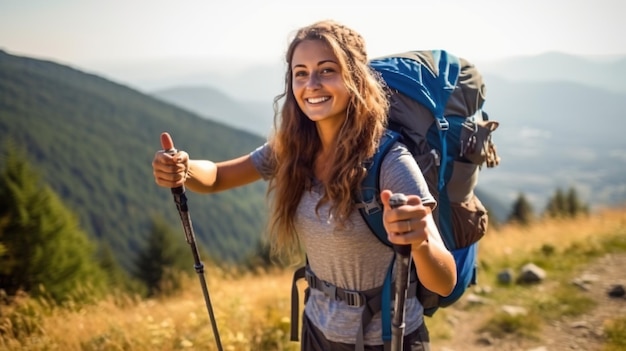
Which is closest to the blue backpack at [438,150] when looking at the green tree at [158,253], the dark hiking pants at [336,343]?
the dark hiking pants at [336,343]

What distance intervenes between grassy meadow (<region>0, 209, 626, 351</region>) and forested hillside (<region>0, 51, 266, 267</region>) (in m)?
89.8

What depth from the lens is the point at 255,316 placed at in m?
4.49

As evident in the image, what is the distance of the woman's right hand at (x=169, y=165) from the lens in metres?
2.24

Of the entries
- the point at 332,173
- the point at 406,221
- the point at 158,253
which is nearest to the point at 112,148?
the point at 158,253

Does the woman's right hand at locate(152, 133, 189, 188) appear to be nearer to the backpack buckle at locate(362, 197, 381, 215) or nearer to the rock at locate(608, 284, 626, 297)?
the backpack buckle at locate(362, 197, 381, 215)

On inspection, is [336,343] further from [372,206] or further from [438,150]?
[438,150]

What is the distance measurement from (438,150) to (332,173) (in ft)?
1.68

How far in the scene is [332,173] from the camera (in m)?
2.10

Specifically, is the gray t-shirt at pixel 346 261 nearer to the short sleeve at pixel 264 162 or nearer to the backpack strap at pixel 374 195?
the backpack strap at pixel 374 195

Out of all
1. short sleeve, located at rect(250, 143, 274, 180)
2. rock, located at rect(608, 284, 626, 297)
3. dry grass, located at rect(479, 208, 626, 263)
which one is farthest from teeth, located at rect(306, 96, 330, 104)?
dry grass, located at rect(479, 208, 626, 263)

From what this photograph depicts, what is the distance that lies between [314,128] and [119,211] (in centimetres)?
12119

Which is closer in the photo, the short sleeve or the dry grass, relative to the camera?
the short sleeve

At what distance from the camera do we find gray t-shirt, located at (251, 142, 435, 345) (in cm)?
203

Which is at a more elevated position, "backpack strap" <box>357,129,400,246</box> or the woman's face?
the woman's face
